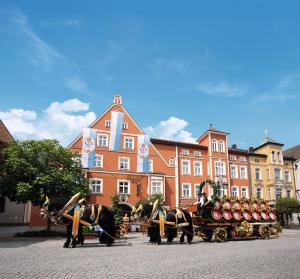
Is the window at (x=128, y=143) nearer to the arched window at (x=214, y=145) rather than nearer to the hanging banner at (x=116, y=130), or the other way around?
the hanging banner at (x=116, y=130)

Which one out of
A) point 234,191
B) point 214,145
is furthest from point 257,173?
point 214,145

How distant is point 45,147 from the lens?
24141mm

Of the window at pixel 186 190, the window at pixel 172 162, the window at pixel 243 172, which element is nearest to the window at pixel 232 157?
the window at pixel 243 172

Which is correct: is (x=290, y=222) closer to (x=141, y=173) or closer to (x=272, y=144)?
(x=272, y=144)

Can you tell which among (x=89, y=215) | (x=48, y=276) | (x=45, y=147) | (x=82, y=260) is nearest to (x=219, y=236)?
(x=89, y=215)

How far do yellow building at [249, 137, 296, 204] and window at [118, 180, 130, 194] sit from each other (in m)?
20.8

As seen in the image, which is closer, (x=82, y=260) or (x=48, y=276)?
(x=48, y=276)

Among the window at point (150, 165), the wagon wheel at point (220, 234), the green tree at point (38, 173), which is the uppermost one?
the window at point (150, 165)

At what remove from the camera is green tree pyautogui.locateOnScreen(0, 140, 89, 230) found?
22375 millimetres

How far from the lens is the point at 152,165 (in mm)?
39688

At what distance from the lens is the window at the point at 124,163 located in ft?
125

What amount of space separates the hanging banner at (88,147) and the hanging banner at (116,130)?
220 centimetres

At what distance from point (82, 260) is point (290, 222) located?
147 feet

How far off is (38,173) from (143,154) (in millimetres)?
17603
